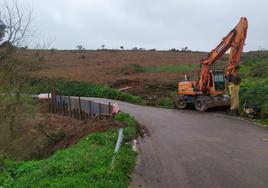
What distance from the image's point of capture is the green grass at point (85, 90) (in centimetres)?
3600

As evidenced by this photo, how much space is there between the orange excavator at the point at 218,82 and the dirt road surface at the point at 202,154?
2947 millimetres

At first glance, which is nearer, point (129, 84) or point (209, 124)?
point (209, 124)

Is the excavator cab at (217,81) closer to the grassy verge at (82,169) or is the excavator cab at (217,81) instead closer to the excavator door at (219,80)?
the excavator door at (219,80)

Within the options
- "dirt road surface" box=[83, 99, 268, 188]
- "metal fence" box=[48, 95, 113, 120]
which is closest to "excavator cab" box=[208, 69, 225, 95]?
"dirt road surface" box=[83, 99, 268, 188]

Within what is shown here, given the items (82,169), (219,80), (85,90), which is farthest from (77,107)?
(82,169)

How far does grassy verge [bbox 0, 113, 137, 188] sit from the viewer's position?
32.8 feet

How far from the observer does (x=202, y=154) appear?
1351 centimetres

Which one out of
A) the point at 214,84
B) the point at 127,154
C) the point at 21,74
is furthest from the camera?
the point at 214,84

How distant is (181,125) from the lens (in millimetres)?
19922

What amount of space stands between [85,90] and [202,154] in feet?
104

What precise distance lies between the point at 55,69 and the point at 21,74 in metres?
38.6

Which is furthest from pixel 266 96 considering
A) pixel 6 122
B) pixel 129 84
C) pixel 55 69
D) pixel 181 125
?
pixel 55 69

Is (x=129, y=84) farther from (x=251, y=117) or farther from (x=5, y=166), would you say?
(x=5, y=166)

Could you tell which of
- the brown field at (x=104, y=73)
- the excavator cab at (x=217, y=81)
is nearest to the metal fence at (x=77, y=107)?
the brown field at (x=104, y=73)
